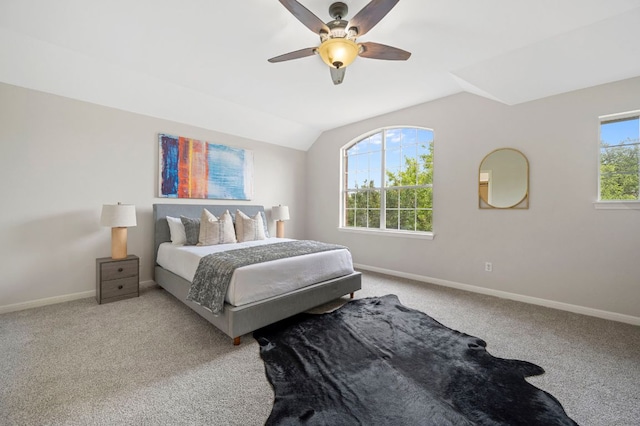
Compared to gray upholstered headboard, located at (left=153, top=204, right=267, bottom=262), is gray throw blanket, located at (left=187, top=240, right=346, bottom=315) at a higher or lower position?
lower

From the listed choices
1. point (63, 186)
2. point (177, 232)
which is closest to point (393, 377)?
point (177, 232)

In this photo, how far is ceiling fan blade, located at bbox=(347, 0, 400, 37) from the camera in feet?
5.54

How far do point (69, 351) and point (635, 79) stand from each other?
5630 mm

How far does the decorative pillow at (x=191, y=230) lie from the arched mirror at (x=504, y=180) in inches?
151

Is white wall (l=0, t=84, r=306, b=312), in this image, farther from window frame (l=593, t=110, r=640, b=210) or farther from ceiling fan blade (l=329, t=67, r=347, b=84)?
window frame (l=593, t=110, r=640, b=210)

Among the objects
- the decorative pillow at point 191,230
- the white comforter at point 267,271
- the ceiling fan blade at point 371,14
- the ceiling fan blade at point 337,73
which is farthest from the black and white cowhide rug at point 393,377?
the ceiling fan blade at point 371,14

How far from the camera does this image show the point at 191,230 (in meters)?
3.55

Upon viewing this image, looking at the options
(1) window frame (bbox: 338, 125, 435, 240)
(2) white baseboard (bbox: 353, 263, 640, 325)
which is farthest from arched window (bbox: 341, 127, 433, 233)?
(2) white baseboard (bbox: 353, 263, 640, 325)

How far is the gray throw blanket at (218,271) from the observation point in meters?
2.24

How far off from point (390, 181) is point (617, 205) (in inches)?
105

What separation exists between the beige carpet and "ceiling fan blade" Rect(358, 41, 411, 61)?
253 centimetres

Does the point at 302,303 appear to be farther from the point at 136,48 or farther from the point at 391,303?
the point at 136,48

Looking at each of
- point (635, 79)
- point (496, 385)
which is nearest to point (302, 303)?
point (496, 385)

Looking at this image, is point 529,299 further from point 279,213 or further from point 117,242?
point 117,242
